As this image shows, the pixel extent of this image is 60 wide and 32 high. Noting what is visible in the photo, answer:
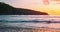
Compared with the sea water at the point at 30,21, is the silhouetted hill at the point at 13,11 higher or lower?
higher

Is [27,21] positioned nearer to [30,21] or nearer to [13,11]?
[30,21]

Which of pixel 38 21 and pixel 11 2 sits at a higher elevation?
pixel 11 2

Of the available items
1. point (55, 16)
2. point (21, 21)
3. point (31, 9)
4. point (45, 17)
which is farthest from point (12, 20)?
point (55, 16)

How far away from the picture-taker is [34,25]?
4.91 feet

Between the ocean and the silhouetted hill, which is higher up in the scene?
the silhouetted hill

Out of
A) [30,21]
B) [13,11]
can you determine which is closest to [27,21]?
[30,21]

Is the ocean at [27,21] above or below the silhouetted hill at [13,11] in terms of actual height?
below

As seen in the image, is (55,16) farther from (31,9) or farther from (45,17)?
(31,9)

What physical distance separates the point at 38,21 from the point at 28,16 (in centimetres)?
12

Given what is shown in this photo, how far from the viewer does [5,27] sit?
1.51 meters

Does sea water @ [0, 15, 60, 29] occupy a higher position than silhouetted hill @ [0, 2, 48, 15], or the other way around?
silhouetted hill @ [0, 2, 48, 15]

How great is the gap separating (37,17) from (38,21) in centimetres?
4

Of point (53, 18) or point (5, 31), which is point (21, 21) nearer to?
point (5, 31)

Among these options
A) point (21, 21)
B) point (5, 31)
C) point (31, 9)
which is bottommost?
point (5, 31)
